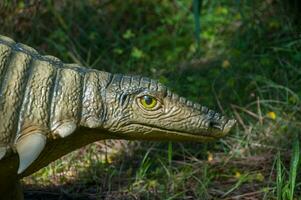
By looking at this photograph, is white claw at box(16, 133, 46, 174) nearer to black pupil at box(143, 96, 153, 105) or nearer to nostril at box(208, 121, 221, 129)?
black pupil at box(143, 96, 153, 105)

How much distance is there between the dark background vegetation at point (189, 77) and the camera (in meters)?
4.42

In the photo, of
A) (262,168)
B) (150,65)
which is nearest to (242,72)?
(150,65)

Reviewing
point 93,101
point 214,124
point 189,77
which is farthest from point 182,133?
point 189,77

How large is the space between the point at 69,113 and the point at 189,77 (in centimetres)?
254

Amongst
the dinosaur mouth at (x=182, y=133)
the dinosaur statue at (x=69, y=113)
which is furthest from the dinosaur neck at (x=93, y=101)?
the dinosaur mouth at (x=182, y=133)

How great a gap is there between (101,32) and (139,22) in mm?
495

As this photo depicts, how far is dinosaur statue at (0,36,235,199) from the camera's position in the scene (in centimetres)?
316

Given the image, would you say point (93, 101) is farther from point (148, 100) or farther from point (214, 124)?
point (214, 124)

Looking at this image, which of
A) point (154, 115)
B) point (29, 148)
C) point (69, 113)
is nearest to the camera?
point (29, 148)

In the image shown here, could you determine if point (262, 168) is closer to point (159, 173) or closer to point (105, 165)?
point (159, 173)

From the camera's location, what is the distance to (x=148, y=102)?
3418 millimetres

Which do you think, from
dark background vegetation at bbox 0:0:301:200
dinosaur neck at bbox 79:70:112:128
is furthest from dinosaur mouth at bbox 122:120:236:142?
dark background vegetation at bbox 0:0:301:200

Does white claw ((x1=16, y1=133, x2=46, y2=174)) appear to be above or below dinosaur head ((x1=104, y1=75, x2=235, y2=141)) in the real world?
below

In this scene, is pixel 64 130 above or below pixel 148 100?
below
